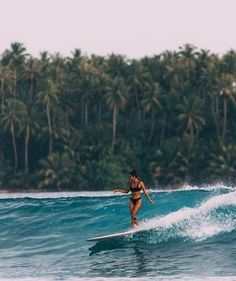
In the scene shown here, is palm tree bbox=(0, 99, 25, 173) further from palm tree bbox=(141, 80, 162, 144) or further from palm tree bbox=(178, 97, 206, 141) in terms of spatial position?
palm tree bbox=(178, 97, 206, 141)

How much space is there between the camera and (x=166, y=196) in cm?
2641

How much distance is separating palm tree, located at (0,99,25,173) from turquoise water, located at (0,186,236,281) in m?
60.9

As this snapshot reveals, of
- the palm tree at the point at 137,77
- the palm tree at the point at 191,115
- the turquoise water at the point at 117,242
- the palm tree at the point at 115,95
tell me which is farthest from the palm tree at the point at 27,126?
the turquoise water at the point at 117,242

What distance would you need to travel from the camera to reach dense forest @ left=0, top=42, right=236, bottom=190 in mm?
83500

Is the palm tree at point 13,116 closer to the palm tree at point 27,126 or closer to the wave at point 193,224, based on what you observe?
the palm tree at point 27,126

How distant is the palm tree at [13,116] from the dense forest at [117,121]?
0.12m

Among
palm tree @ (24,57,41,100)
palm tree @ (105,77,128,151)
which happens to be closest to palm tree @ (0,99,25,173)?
palm tree @ (24,57,41,100)

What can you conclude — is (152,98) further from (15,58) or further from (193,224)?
(193,224)

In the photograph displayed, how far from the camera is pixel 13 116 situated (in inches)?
3383

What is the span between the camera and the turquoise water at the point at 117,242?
15805 mm

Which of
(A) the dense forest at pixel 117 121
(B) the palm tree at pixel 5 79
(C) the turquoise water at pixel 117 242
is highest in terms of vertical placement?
(B) the palm tree at pixel 5 79

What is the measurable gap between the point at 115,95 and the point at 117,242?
6849cm

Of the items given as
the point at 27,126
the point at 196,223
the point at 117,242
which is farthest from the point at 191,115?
the point at 117,242

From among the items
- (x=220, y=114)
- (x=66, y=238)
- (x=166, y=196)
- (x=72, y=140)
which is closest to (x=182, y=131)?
(x=220, y=114)
